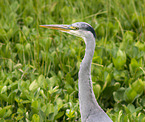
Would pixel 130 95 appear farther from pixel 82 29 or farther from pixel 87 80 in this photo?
pixel 82 29

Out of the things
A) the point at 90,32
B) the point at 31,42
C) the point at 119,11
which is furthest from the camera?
the point at 119,11

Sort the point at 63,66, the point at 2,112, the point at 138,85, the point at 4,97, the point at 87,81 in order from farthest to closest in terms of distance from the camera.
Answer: the point at 63,66 → the point at 138,85 → the point at 4,97 → the point at 2,112 → the point at 87,81

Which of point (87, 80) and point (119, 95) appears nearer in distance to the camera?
point (87, 80)

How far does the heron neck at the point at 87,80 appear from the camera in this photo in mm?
2164

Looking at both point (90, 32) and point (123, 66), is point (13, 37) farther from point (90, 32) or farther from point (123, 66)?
point (90, 32)

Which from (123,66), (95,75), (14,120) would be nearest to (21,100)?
(14,120)

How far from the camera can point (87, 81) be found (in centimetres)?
217

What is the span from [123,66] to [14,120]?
59.8 inches

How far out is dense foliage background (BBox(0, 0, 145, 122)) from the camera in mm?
2809

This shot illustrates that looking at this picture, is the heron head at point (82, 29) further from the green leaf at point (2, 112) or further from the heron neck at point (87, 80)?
the green leaf at point (2, 112)

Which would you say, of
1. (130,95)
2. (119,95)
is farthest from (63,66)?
(130,95)

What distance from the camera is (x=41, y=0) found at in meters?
4.87

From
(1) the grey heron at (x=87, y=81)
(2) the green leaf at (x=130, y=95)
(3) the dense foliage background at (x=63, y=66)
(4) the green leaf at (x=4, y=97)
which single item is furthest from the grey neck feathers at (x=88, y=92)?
(4) the green leaf at (x=4, y=97)

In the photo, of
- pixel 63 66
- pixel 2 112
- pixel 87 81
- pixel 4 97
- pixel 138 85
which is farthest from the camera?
pixel 63 66
